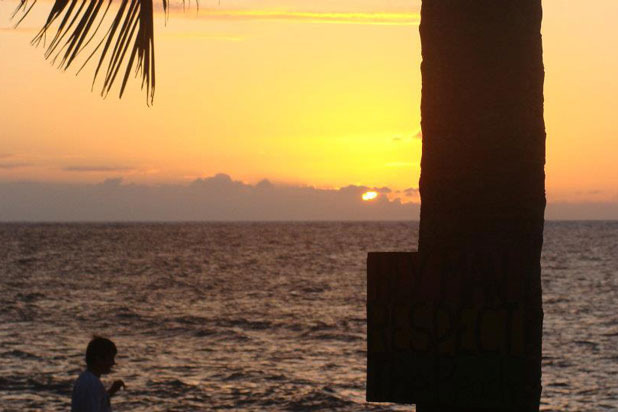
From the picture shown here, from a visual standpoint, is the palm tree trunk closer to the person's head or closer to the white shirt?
the person's head

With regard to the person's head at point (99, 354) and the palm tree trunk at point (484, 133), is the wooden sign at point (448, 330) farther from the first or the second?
the person's head at point (99, 354)

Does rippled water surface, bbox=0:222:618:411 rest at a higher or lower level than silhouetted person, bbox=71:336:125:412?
lower

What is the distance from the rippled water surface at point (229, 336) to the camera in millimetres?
22172

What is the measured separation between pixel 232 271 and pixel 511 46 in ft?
234

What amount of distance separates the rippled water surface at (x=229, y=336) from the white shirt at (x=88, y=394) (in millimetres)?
14507

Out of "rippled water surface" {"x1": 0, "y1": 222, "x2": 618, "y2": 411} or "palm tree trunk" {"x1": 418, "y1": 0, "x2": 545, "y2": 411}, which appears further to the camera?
"rippled water surface" {"x1": 0, "y1": 222, "x2": 618, "y2": 411}

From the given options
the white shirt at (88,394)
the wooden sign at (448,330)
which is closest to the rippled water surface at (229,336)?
the white shirt at (88,394)

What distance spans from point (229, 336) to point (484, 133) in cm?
3087

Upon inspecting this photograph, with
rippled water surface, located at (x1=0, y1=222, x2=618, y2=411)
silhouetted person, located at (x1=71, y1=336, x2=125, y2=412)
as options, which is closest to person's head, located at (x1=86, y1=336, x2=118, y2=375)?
silhouetted person, located at (x1=71, y1=336, x2=125, y2=412)

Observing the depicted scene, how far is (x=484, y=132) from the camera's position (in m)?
3.51

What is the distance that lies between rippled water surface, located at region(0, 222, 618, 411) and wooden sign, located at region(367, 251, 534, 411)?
693 inches

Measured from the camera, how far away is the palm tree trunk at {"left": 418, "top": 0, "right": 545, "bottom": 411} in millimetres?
3475

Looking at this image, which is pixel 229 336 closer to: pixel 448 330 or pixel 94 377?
pixel 94 377

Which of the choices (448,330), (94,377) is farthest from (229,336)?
(448,330)
